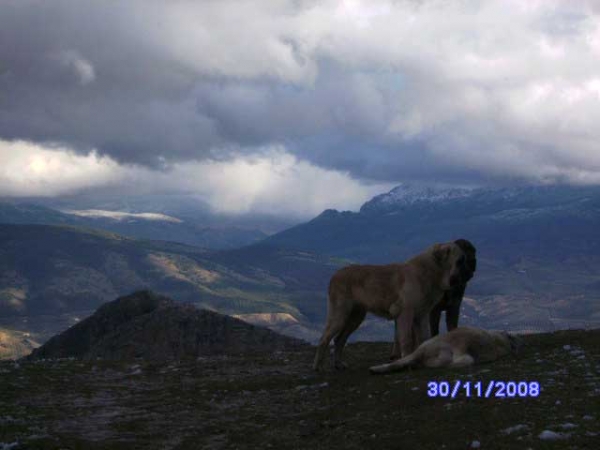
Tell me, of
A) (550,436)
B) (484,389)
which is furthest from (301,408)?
(550,436)

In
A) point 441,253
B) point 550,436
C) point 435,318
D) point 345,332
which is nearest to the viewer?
point 550,436

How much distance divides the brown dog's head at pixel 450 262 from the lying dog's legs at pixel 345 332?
95.0 inches

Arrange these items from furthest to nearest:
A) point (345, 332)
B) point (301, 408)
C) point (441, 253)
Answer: point (345, 332) → point (441, 253) → point (301, 408)

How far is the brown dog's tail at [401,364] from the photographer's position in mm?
15758

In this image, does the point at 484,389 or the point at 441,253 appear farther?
the point at 441,253

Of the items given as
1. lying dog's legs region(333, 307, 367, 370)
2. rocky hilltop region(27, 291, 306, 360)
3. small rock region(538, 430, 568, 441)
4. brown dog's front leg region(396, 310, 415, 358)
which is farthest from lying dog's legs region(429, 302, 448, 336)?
small rock region(538, 430, 568, 441)

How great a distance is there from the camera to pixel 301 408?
537 inches

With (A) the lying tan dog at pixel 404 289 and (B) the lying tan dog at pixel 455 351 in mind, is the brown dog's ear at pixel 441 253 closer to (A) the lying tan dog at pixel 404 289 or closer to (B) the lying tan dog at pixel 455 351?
(A) the lying tan dog at pixel 404 289

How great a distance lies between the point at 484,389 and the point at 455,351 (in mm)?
3693

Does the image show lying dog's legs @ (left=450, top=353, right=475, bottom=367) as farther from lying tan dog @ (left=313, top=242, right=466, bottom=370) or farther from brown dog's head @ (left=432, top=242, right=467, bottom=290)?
brown dog's head @ (left=432, top=242, right=467, bottom=290)

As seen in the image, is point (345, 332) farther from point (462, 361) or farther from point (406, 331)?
point (462, 361)

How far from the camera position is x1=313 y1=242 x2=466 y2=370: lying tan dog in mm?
17156

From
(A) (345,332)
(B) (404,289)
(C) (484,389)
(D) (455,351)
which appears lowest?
Answer: (C) (484,389)

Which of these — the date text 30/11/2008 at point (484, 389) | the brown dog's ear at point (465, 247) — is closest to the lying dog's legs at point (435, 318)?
the brown dog's ear at point (465, 247)
